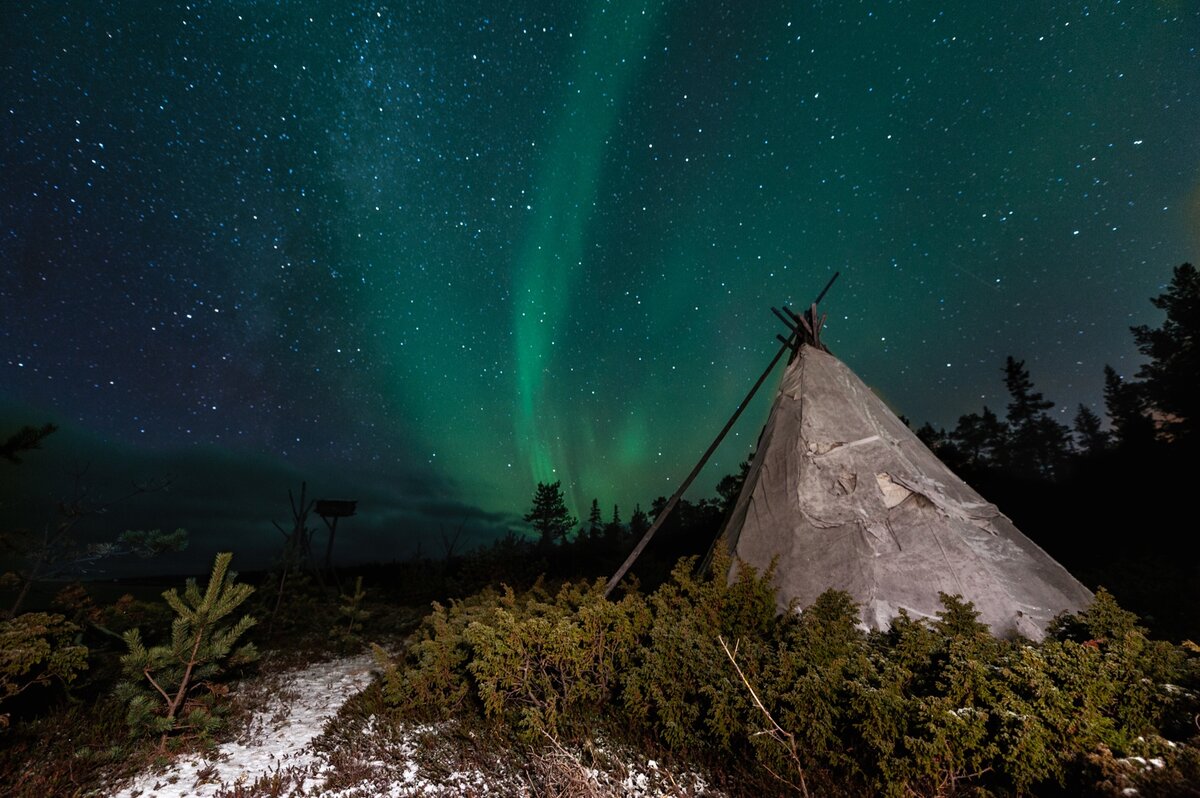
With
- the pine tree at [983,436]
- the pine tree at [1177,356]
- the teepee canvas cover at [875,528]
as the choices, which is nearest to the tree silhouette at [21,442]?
the teepee canvas cover at [875,528]

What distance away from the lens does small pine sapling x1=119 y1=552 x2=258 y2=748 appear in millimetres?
4602

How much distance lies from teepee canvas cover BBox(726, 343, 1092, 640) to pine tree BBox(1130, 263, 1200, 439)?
20299mm

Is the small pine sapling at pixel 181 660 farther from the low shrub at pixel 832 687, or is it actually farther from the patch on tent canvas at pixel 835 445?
the patch on tent canvas at pixel 835 445

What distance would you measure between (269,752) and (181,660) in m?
1.44

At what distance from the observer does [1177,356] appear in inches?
803

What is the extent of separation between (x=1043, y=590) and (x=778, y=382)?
4.73m

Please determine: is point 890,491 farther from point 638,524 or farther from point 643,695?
point 638,524

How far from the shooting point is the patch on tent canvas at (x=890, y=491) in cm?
619

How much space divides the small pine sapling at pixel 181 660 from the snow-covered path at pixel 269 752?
1.30ft

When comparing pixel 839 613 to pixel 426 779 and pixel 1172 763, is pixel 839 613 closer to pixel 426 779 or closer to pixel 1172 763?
pixel 1172 763

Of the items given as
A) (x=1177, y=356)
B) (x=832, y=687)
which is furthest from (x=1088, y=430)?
(x=832, y=687)

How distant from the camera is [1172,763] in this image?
2.28 meters

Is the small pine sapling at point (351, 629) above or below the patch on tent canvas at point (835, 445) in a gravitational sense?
below

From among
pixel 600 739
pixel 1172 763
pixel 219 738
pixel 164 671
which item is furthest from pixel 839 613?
pixel 164 671
